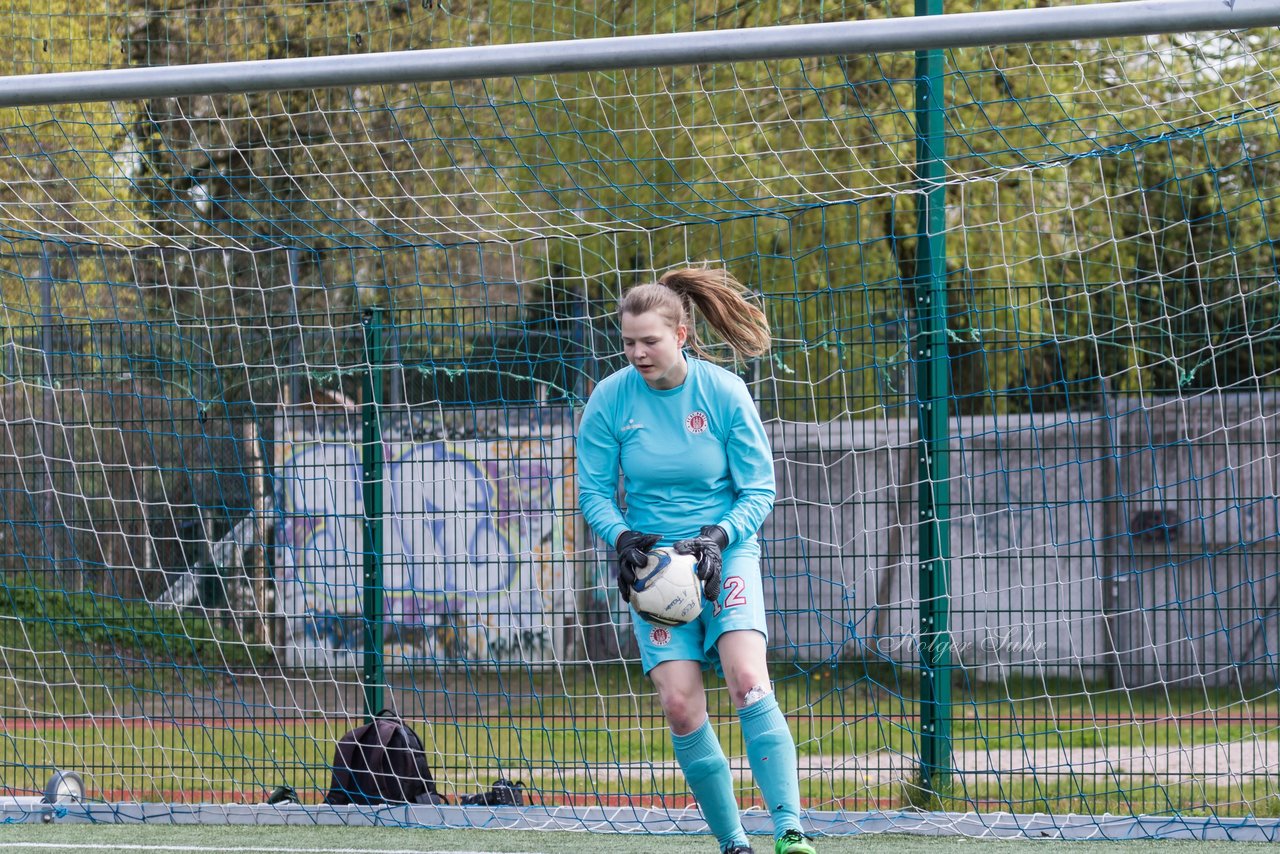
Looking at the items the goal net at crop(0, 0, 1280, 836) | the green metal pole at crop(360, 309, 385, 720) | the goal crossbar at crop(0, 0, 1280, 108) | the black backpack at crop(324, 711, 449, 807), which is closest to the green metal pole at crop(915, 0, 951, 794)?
the goal net at crop(0, 0, 1280, 836)

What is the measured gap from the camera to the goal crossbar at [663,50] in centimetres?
410

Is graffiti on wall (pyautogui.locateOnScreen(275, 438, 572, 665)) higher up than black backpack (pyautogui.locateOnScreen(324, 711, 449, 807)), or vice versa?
Result: graffiti on wall (pyautogui.locateOnScreen(275, 438, 572, 665))

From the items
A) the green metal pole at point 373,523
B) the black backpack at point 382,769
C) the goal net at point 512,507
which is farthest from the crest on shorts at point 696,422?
the black backpack at point 382,769

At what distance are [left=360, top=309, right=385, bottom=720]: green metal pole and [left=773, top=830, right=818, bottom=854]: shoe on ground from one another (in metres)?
2.65

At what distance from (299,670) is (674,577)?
369cm

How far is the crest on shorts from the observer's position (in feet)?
13.1

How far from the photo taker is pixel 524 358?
654cm

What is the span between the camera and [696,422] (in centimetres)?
402

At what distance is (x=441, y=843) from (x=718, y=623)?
6.07ft

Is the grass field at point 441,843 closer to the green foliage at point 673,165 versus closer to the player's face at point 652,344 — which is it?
the player's face at point 652,344

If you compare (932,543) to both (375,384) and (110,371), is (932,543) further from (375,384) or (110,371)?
(110,371)

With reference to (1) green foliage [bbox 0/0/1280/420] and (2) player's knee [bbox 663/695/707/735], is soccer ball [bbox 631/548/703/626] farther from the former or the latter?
(1) green foliage [bbox 0/0/1280/420]

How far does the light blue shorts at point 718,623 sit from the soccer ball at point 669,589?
0.14m

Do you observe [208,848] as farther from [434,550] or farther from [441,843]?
[434,550]
